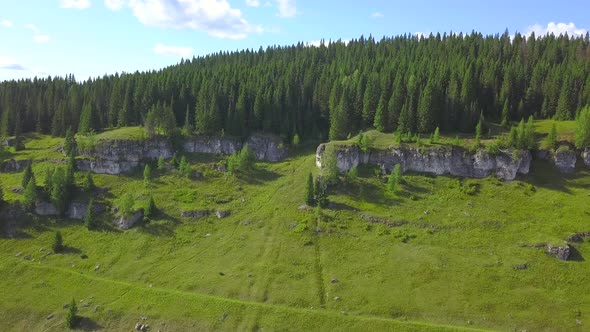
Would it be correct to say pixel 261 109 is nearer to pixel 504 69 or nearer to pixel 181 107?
pixel 181 107

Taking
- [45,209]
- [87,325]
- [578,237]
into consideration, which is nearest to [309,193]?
[87,325]

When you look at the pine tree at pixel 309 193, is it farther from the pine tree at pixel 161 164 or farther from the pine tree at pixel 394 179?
the pine tree at pixel 161 164

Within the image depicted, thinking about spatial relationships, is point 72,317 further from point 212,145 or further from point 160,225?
point 212,145

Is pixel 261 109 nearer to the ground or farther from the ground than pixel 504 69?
nearer to the ground

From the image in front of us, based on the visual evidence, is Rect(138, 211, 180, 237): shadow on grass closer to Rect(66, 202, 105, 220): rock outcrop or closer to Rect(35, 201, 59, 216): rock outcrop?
Rect(66, 202, 105, 220): rock outcrop

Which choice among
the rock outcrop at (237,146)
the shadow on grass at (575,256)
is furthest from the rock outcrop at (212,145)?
the shadow on grass at (575,256)

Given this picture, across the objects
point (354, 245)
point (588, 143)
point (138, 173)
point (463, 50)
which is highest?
point (463, 50)

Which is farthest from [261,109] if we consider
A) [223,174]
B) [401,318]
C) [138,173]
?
[401,318]
